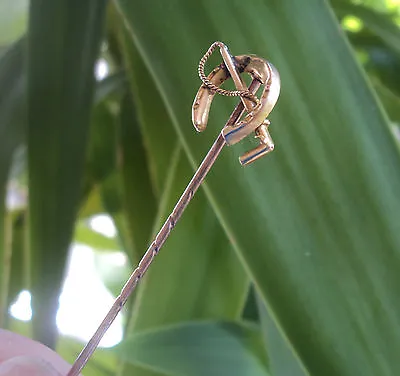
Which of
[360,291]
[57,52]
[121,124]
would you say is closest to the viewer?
[360,291]

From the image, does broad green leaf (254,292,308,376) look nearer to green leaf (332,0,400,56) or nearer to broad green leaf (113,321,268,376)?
broad green leaf (113,321,268,376)

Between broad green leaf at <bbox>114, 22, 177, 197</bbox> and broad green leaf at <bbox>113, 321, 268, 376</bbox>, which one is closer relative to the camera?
broad green leaf at <bbox>113, 321, 268, 376</bbox>

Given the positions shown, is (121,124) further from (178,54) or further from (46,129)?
(178,54)

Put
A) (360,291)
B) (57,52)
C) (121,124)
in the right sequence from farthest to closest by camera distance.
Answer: (121,124), (57,52), (360,291)

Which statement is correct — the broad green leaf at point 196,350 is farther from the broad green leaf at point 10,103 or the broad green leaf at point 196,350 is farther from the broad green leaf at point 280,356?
the broad green leaf at point 10,103

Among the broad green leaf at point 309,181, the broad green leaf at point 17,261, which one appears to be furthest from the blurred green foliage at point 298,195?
the broad green leaf at point 17,261

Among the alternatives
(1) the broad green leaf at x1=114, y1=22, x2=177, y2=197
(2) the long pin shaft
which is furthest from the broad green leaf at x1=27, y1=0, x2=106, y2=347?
(2) the long pin shaft

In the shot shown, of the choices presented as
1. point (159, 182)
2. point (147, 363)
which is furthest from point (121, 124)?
point (147, 363)

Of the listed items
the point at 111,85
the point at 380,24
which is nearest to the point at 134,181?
the point at 111,85
